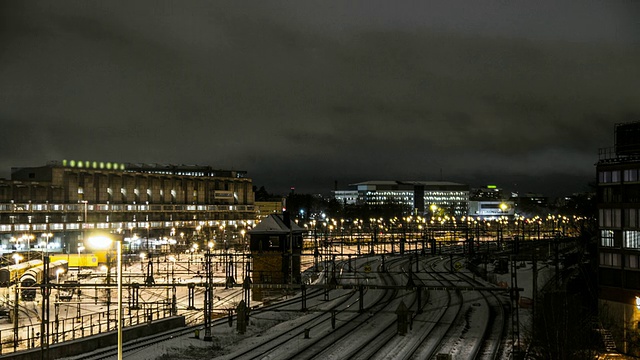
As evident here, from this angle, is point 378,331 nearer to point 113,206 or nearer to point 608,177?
point 608,177

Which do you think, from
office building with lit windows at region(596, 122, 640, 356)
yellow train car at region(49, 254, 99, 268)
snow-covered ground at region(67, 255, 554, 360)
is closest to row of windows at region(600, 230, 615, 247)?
office building with lit windows at region(596, 122, 640, 356)

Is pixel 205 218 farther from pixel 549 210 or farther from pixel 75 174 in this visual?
pixel 549 210

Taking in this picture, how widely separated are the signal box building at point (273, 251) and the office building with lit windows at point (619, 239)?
16.7 meters

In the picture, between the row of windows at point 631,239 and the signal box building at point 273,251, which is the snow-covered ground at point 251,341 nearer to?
the signal box building at point 273,251

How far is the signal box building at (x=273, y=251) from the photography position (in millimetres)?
32375

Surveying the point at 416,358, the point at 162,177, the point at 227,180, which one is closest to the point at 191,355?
the point at 416,358

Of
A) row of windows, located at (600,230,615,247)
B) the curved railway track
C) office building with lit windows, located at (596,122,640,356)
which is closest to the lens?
the curved railway track

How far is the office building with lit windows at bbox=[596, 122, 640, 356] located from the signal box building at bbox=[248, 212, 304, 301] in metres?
16.7

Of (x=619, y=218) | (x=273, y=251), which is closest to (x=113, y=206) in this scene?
(x=273, y=251)

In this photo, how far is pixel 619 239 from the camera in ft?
109

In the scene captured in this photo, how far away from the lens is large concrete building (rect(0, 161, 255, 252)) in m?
69.1

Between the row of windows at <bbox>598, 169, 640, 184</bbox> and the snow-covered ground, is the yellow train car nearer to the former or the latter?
the snow-covered ground

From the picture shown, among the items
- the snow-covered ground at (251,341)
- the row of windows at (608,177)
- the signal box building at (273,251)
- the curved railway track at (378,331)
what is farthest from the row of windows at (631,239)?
the signal box building at (273,251)

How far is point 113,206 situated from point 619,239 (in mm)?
64976
